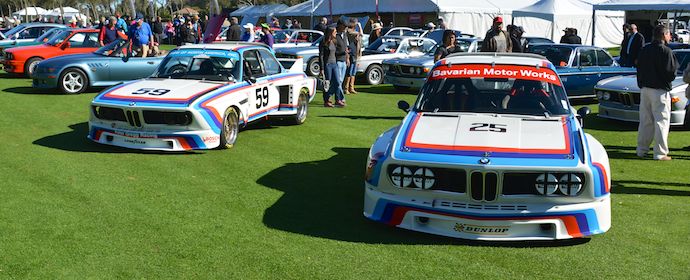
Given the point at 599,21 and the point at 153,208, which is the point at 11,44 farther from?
the point at 599,21

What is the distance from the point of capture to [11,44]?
23.1 metres

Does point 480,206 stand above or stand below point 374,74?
above

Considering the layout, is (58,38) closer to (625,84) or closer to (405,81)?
(405,81)

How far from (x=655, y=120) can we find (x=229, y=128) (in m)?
5.62

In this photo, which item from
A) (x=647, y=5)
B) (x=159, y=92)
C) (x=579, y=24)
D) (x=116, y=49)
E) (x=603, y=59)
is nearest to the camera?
(x=159, y=92)

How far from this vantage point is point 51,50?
19.7 meters

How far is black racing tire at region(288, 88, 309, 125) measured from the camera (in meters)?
12.3

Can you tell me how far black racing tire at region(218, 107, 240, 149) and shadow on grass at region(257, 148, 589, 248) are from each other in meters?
1.22

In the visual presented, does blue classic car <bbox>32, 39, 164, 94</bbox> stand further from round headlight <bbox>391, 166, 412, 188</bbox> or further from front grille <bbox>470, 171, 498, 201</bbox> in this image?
front grille <bbox>470, 171, 498, 201</bbox>

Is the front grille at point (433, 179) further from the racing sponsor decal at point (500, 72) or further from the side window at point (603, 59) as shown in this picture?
the side window at point (603, 59)

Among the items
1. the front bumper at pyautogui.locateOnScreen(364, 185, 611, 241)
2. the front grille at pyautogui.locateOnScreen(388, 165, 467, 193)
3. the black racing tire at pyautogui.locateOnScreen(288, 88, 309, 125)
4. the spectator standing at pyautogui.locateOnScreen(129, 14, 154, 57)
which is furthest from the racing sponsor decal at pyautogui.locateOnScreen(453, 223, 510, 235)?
the spectator standing at pyautogui.locateOnScreen(129, 14, 154, 57)

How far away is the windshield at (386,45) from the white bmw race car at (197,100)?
865 centimetres

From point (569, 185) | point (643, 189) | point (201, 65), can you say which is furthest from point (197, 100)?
point (643, 189)

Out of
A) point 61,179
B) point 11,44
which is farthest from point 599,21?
point 61,179
